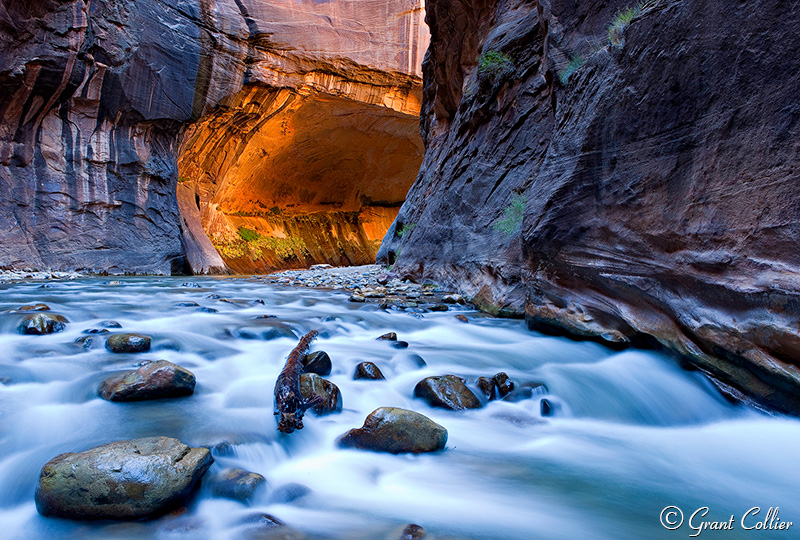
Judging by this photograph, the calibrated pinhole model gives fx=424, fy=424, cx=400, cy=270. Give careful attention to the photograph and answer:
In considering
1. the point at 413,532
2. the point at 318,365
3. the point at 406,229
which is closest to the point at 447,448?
the point at 413,532

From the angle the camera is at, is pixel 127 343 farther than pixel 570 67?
No

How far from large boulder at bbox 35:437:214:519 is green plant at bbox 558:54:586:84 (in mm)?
3820

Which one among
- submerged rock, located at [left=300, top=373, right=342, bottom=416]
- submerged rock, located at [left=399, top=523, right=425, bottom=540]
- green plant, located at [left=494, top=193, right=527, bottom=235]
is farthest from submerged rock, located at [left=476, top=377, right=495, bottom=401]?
green plant, located at [left=494, top=193, right=527, bottom=235]

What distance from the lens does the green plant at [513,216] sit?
14.8 ft

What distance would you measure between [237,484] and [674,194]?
2.50 meters

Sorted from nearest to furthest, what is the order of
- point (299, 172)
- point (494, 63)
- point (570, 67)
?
point (570, 67) → point (494, 63) → point (299, 172)

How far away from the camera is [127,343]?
2.57m

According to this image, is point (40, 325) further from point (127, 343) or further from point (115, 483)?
point (115, 483)

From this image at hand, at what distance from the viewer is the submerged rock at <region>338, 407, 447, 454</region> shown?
1660 millimetres

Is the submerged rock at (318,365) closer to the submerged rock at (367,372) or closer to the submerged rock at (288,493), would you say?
the submerged rock at (367,372)

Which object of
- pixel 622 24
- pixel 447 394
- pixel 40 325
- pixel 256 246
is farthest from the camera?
pixel 256 246

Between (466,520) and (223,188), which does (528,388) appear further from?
(223,188)

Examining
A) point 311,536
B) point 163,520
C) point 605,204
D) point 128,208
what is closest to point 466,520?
point 311,536

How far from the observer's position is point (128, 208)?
11.7 meters
